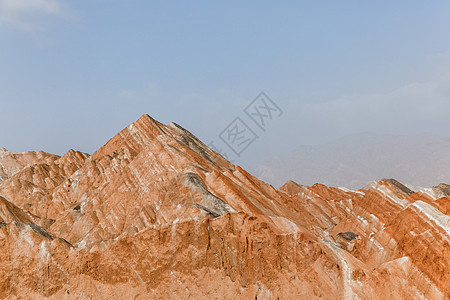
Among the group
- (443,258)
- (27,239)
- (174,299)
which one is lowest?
(443,258)

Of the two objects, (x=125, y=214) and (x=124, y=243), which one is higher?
(x=125, y=214)

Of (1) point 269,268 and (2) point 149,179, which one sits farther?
(2) point 149,179

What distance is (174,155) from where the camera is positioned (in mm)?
59250

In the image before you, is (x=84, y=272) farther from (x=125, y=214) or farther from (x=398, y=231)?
(x=398, y=231)

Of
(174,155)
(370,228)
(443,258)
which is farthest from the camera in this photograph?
(370,228)

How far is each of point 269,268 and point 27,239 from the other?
752 inches

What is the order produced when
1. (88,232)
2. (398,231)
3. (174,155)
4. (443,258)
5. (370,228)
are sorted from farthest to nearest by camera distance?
(370,228) → (174,155) → (88,232) → (398,231) → (443,258)

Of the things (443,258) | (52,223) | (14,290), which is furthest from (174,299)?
(52,223)

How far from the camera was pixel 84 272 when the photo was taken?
140 feet

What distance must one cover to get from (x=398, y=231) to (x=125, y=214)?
2612 centimetres

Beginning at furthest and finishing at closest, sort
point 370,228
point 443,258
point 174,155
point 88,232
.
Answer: point 370,228, point 174,155, point 88,232, point 443,258

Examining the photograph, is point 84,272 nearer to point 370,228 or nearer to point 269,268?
point 269,268

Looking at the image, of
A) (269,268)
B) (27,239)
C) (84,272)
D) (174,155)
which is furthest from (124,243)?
(174,155)

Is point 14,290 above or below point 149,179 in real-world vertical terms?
below
